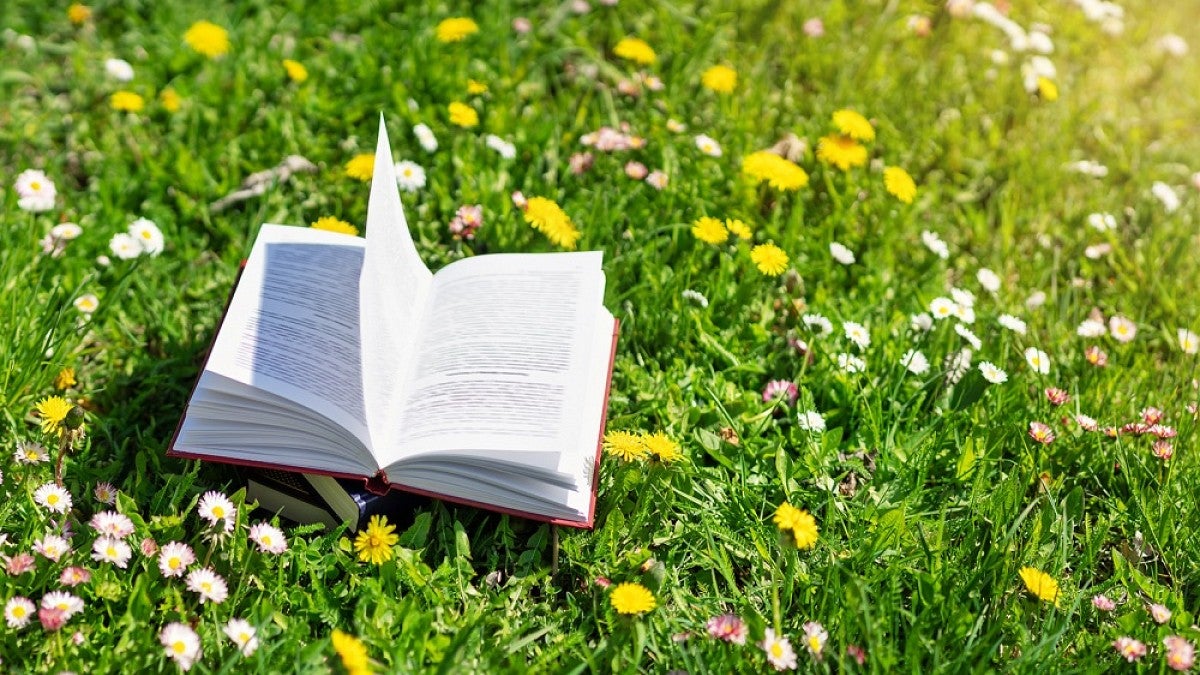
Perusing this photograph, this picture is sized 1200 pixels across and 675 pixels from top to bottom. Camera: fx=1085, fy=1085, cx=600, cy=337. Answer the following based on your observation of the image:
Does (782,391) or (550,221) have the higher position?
(550,221)

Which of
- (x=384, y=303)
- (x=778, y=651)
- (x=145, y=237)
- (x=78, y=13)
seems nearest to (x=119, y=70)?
(x=78, y=13)

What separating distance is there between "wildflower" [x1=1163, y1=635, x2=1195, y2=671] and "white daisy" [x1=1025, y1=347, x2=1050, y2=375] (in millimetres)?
805

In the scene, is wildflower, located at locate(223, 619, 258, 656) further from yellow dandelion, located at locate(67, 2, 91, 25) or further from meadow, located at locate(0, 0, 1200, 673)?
yellow dandelion, located at locate(67, 2, 91, 25)

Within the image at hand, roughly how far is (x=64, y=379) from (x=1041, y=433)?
221 cm

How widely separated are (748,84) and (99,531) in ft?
8.11

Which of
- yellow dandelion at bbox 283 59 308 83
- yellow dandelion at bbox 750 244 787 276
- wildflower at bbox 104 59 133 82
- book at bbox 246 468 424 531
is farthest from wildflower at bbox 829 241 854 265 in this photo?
wildflower at bbox 104 59 133 82

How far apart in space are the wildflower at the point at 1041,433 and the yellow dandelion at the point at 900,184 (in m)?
0.90

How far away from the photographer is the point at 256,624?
196cm

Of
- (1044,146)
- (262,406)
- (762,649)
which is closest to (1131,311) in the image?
(1044,146)

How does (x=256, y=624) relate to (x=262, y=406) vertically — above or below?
below

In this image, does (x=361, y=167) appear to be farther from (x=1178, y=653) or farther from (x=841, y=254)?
(x=1178, y=653)

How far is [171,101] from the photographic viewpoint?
3.27m

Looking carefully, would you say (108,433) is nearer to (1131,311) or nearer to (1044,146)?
(1131,311)

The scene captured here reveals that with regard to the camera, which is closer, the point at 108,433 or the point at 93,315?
the point at 108,433
